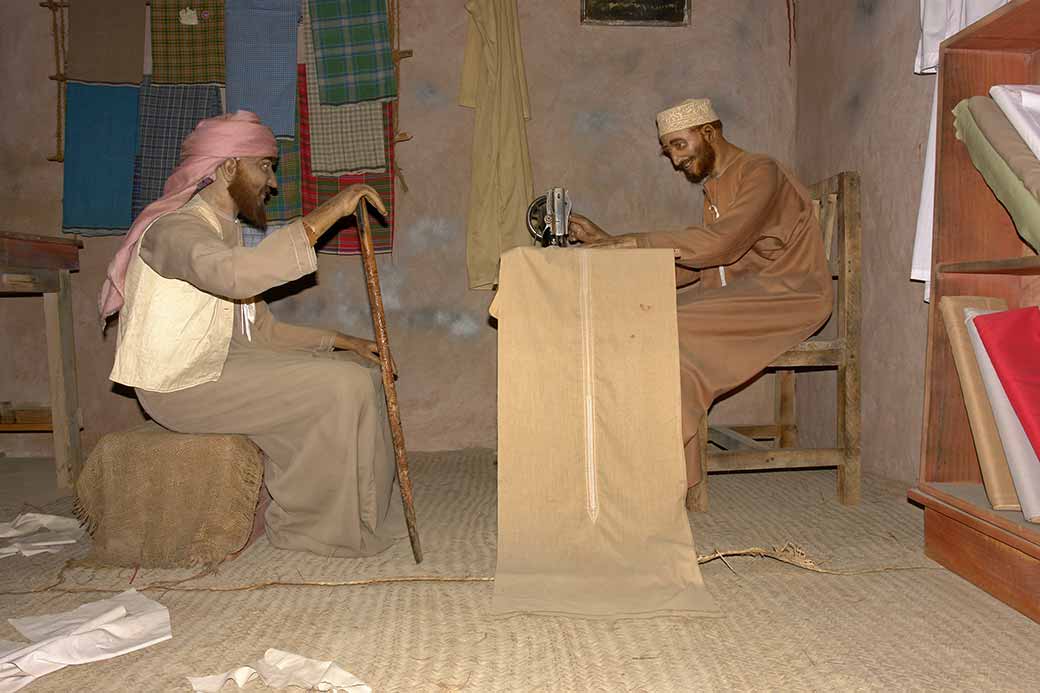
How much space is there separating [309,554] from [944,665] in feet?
5.89

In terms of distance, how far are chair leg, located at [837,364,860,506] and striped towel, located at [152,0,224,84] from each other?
10.8 ft

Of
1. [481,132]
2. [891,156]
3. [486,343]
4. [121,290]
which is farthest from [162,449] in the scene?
[891,156]

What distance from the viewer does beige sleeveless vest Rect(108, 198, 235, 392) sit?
243 centimetres

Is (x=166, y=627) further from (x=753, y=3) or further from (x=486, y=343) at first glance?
(x=753, y=3)

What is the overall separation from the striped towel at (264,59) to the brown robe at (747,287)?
2.17 metres

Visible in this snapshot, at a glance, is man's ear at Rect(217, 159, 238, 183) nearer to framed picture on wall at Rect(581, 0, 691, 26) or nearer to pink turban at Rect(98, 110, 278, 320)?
pink turban at Rect(98, 110, 278, 320)

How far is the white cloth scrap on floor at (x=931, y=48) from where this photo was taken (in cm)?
244

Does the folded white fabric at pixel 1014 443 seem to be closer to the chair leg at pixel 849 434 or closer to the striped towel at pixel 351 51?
the chair leg at pixel 849 434

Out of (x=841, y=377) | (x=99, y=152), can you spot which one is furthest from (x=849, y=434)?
(x=99, y=152)

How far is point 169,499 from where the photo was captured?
7.82 feet

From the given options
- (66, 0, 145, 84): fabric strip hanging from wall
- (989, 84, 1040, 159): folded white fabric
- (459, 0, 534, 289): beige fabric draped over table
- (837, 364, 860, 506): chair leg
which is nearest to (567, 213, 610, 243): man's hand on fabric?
(459, 0, 534, 289): beige fabric draped over table

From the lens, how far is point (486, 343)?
4.25 metres

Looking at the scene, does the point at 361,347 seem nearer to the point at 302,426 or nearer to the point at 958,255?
the point at 302,426

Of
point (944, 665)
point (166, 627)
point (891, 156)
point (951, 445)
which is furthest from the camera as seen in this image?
point (891, 156)
